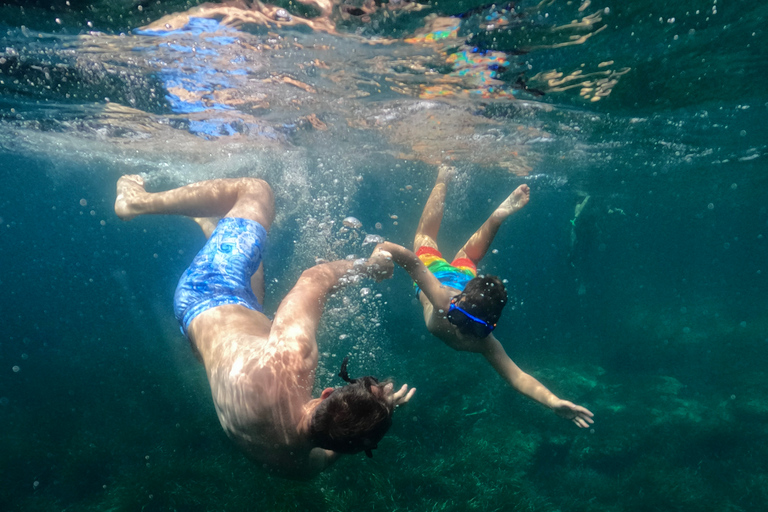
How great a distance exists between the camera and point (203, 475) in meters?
10.0

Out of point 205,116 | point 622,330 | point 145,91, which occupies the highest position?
point 145,91

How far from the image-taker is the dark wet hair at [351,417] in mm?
2631

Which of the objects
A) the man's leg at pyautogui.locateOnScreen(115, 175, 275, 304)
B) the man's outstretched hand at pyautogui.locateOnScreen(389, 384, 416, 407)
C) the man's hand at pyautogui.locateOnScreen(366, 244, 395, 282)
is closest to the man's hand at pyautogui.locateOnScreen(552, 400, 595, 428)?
the man's outstretched hand at pyautogui.locateOnScreen(389, 384, 416, 407)

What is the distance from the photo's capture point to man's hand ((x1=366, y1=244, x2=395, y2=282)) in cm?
472

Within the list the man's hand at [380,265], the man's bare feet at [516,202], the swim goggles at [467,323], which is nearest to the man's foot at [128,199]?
the man's hand at [380,265]

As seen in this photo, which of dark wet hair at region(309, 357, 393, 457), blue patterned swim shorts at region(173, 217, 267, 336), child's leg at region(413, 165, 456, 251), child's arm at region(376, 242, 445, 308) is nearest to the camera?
dark wet hair at region(309, 357, 393, 457)

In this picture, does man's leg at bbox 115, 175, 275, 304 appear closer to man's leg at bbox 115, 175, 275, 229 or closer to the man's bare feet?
man's leg at bbox 115, 175, 275, 229

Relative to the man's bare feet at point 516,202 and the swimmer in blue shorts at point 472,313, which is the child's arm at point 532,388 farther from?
the man's bare feet at point 516,202

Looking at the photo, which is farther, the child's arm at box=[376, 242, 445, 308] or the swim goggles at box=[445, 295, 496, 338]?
the child's arm at box=[376, 242, 445, 308]

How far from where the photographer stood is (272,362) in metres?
3.04

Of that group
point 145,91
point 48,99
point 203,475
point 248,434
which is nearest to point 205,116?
point 145,91

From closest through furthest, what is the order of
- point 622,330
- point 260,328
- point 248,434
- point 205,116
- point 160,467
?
point 248,434
point 260,328
point 160,467
point 205,116
point 622,330

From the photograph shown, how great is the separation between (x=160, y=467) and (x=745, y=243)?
15207 centimetres

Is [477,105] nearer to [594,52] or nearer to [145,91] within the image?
[594,52]
